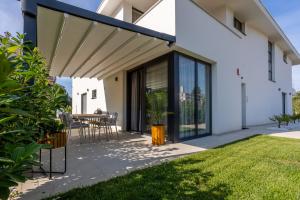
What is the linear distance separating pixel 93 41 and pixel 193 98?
405 centimetres

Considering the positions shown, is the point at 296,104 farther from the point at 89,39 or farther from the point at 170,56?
the point at 89,39

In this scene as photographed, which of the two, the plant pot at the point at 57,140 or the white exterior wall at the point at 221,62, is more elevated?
the white exterior wall at the point at 221,62

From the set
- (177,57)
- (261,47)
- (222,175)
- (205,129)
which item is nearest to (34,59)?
(222,175)

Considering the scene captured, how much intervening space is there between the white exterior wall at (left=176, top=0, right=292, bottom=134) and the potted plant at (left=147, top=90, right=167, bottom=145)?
6.47ft

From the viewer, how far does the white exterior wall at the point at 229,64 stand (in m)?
6.82

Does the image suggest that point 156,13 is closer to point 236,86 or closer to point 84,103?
point 236,86

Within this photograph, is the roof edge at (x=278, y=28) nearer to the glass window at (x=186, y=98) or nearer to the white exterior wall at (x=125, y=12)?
the glass window at (x=186, y=98)

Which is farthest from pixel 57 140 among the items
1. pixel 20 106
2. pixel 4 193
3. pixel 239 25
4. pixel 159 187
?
pixel 239 25

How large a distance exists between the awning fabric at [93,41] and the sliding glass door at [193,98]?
1.21 meters

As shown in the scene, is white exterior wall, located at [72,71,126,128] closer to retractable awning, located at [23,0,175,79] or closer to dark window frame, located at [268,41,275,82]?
retractable awning, located at [23,0,175,79]

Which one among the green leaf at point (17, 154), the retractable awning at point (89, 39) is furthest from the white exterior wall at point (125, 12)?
the green leaf at point (17, 154)

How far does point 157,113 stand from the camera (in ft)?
21.4

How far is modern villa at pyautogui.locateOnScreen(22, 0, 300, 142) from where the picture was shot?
5.29 meters

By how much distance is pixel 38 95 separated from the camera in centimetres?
258
